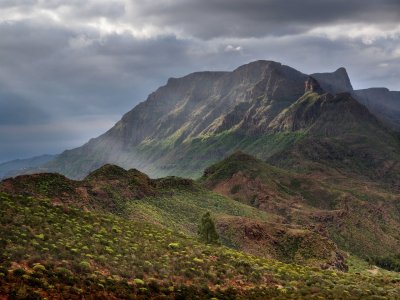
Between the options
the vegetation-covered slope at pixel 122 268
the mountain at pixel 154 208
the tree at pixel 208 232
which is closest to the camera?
the vegetation-covered slope at pixel 122 268

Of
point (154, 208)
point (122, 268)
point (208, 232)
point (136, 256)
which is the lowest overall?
point (208, 232)

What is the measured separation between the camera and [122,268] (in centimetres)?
4153

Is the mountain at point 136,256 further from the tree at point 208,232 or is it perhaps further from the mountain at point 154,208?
the tree at point 208,232

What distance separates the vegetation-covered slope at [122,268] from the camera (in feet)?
113

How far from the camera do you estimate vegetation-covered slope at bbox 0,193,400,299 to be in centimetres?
3453

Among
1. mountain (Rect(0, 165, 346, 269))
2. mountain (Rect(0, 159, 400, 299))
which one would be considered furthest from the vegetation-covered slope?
mountain (Rect(0, 165, 346, 269))

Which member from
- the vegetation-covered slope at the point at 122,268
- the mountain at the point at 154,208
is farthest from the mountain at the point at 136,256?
the mountain at the point at 154,208

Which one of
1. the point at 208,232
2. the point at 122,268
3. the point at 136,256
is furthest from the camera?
the point at 208,232

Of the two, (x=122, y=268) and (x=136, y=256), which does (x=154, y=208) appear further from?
(x=122, y=268)

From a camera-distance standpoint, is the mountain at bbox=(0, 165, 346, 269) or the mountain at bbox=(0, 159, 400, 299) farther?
the mountain at bbox=(0, 165, 346, 269)

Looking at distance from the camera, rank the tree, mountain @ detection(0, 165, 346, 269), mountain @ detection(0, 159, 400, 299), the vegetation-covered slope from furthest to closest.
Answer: mountain @ detection(0, 165, 346, 269), the tree, mountain @ detection(0, 159, 400, 299), the vegetation-covered slope

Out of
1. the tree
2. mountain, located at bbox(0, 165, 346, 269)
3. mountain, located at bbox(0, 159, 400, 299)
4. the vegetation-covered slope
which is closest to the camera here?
the vegetation-covered slope

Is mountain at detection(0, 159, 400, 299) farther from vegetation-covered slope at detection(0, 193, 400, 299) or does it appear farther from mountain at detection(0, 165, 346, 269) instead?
mountain at detection(0, 165, 346, 269)

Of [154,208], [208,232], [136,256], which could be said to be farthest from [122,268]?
[154,208]
